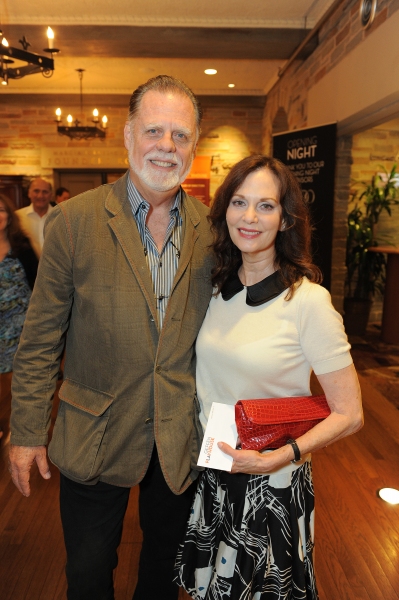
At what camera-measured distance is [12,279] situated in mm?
3334

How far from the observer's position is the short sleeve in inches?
54.4

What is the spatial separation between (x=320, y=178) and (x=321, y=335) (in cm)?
452

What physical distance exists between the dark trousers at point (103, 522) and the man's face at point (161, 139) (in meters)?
0.85

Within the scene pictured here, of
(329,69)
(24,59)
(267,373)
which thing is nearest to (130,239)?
(267,373)

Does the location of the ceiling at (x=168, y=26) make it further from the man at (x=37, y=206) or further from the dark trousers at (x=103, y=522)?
the dark trousers at (x=103, y=522)

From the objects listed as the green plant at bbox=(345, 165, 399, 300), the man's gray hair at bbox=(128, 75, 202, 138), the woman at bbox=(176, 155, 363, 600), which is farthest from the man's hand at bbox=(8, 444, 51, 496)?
the green plant at bbox=(345, 165, 399, 300)

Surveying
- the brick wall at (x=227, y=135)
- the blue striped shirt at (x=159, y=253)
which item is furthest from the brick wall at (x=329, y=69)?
the blue striped shirt at (x=159, y=253)

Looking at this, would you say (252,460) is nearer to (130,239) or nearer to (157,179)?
(130,239)

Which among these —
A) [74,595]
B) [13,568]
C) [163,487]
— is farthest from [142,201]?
[13,568]

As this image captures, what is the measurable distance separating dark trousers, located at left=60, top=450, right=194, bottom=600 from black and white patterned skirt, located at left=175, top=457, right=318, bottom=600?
0.14 metres

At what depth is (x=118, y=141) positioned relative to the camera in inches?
386

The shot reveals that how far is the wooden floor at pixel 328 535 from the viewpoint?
2217 mm

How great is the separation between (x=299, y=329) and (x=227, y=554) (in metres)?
0.71

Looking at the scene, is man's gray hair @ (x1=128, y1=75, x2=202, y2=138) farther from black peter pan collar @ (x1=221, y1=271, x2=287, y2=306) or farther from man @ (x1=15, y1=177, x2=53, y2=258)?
man @ (x1=15, y1=177, x2=53, y2=258)
